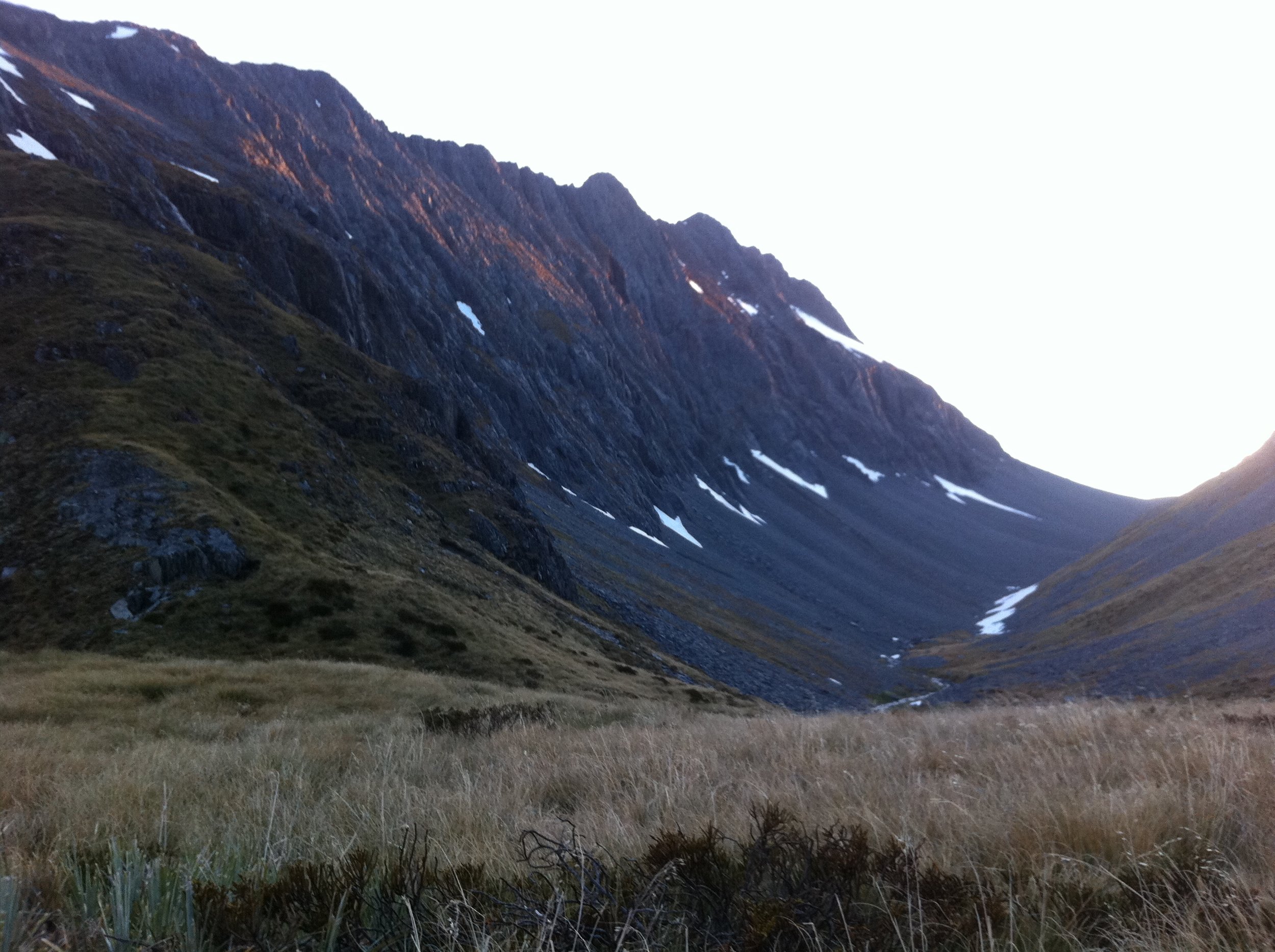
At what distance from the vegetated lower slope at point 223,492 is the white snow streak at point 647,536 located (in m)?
41.3

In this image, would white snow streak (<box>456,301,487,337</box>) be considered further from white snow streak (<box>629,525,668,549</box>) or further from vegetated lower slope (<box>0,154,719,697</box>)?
vegetated lower slope (<box>0,154,719,697</box>)

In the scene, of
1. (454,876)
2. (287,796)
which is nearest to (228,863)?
(454,876)

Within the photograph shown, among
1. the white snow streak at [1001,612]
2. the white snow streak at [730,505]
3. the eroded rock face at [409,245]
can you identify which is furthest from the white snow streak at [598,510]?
the white snow streak at [1001,612]

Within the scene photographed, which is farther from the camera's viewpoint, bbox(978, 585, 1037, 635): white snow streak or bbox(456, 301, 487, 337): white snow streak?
bbox(456, 301, 487, 337): white snow streak

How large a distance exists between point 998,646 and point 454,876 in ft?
309

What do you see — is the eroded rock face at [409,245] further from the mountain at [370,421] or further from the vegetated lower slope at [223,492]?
the vegetated lower slope at [223,492]

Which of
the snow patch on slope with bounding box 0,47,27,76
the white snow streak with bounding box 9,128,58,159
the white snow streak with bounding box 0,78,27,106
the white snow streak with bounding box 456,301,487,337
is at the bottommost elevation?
the white snow streak with bounding box 456,301,487,337

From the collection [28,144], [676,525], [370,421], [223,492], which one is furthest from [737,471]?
[223,492]

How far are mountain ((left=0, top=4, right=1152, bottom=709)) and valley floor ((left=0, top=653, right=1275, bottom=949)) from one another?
25.0 meters

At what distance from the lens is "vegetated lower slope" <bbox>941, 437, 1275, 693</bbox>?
150 ft

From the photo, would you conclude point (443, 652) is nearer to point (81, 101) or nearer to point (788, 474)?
point (81, 101)

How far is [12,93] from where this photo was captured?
80625mm

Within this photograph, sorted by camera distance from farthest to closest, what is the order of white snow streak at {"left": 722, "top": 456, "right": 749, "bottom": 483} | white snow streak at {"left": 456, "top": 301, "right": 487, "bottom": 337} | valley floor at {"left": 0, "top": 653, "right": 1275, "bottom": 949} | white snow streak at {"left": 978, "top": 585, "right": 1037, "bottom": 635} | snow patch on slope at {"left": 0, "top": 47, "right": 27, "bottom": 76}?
white snow streak at {"left": 722, "top": 456, "right": 749, "bottom": 483}, white snow streak at {"left": 456, "top": 301, "right": 487, "bottom": 337}, white snow streak at {"left": 978, "top": 585, "right": 1037, "bottom": 635}, snow patch on slope at {"left": 0, "top": 47, "right": 27, "bottom": 76}, valley floor at {"left": 0, "top": 653, "right": 1275, "bottom": 949}

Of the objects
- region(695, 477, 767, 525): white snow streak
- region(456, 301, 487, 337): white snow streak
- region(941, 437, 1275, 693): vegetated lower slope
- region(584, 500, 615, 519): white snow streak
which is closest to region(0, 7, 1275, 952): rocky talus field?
region(941, 437, 1275, 693): vegetated lower slope
